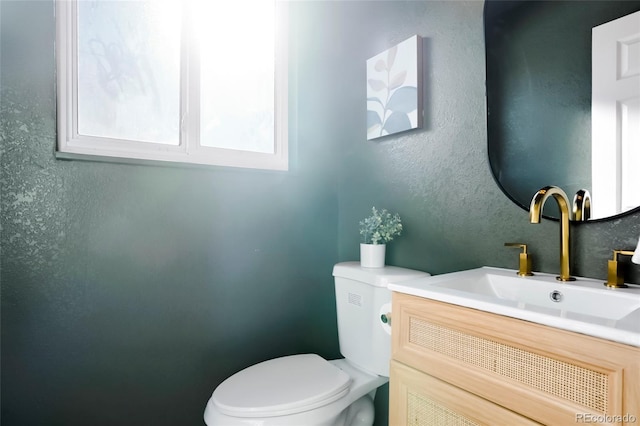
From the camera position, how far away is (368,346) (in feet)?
4.41

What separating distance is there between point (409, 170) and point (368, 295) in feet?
1.75

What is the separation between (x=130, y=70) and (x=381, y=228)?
1202 mm

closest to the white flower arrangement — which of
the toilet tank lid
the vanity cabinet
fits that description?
the toilet tank lid

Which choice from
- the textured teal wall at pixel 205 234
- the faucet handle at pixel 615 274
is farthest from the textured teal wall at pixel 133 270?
the faucet handle at pixel 615 274

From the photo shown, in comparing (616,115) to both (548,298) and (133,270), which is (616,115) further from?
(133,270)

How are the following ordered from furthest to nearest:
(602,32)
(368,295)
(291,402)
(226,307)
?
(226,307)
(368,295)
(291,402)
(602,32)

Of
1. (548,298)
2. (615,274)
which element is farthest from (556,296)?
(615,274)

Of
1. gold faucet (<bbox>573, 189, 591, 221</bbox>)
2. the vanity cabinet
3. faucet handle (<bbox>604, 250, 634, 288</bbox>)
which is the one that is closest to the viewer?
the vanity cabinet

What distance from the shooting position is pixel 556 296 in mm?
914

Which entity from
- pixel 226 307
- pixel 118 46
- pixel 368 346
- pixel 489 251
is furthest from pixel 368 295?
pixel 118 46

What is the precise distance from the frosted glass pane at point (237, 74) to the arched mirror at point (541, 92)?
40.2 inches

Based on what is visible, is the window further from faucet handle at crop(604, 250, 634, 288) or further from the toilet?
faucet handle at crop(604, 250, 634, 288)

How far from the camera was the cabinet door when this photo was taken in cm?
73

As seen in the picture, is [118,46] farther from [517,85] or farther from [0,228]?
[517,85]
